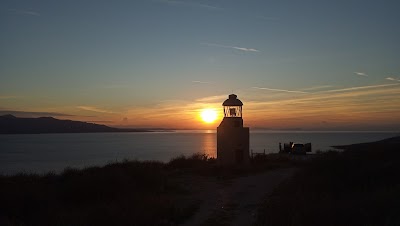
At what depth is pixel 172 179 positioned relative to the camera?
67.7 feet

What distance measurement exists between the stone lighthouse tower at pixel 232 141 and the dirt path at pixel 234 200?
3.68m

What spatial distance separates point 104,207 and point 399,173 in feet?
38.3

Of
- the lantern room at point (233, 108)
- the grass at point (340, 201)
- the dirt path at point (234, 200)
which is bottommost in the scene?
the dirt path at point (234, 200)

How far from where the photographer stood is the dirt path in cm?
1114

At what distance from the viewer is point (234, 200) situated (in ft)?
46.9

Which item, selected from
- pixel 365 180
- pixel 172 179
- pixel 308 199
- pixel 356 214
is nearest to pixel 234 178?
pixel 172 179

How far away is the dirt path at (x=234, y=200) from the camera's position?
11141 millimetres

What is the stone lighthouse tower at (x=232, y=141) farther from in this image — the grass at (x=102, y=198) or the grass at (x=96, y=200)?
the grass at (x=96, y=200)

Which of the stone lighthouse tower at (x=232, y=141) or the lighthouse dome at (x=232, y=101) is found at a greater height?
the lighthouse dome at (x=232, y=101)

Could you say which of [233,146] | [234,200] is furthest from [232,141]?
[234,200]

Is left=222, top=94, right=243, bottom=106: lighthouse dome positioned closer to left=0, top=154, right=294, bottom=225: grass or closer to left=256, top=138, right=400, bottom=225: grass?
left=0, top=154, right=294, bottom=225: grass

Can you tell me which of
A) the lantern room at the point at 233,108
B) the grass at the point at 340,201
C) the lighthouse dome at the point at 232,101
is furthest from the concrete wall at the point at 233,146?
the grass at the point at 340,201

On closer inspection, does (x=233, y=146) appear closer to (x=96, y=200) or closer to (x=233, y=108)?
(x=233, y=108)

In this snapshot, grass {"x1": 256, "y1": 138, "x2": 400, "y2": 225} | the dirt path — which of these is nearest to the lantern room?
the dirt path
